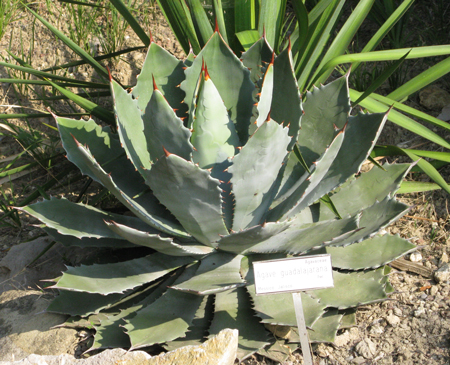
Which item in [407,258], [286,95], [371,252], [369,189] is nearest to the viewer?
[286,95]

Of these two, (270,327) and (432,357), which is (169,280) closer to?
(270,327)

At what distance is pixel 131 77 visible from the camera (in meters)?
3.14

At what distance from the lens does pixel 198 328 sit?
1.76 metres

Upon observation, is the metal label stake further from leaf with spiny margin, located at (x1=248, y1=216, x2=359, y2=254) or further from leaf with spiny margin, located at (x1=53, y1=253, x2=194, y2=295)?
leaf with spiny margin, located at (x1=53, y1=253, x2=194, y2=295)

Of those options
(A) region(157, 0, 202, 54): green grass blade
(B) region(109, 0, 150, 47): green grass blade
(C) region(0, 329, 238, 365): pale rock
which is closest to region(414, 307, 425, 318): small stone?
(C) region(0, 329, 238, 365): pale rock

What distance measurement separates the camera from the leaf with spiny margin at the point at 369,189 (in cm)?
189

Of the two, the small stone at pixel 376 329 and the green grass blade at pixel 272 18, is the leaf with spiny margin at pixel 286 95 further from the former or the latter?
the small stone at pixel 376 329

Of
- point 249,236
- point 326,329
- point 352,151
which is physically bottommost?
point 326,329

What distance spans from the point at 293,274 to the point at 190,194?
44 cm

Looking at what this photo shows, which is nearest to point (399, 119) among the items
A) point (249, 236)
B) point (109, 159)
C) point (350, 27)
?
point (350, 27)

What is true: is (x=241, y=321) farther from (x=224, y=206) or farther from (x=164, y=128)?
(x=164, y=128)

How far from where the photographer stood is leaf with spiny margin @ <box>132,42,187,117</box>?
6.01ft

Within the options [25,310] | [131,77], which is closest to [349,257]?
[25,310]

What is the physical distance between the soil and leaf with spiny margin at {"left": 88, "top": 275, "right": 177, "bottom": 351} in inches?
18.3
